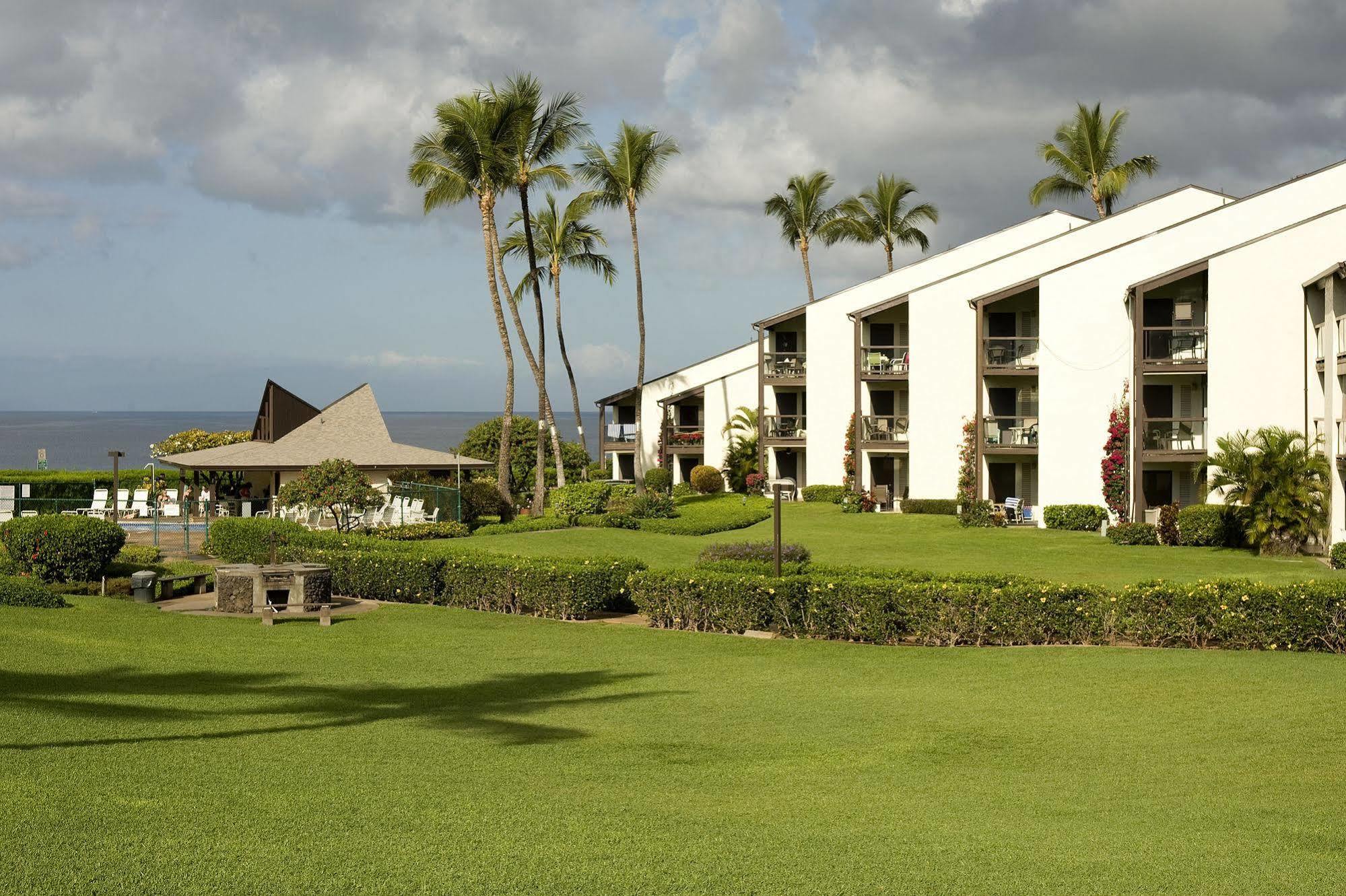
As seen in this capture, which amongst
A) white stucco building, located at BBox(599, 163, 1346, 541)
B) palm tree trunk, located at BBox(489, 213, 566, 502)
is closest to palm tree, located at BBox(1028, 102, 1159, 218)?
white stucco building, located at BBox(599, 163, 1346, 541)

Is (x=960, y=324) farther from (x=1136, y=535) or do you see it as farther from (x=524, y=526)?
(x=524, y=526)

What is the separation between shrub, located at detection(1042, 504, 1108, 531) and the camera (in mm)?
34031

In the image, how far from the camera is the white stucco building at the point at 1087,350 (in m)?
30.1

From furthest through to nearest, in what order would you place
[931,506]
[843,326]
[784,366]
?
[784,366] → [843,326] → [931,506]

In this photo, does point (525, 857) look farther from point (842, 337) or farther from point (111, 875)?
point (842, 337)

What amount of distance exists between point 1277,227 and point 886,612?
24.3 metres

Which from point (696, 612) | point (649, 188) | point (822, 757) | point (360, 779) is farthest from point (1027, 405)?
point (360, 779)

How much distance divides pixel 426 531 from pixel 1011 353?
19.4m

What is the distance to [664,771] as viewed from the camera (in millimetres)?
8836

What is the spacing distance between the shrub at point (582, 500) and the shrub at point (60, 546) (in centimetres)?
1738

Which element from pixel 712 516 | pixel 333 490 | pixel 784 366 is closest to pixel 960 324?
pixel 784 366

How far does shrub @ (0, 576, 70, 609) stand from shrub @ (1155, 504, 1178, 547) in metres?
25.2

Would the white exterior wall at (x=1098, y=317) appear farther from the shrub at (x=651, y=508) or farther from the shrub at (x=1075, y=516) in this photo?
the shrub at (x=651, y=508)

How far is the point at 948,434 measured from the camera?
39344mm
